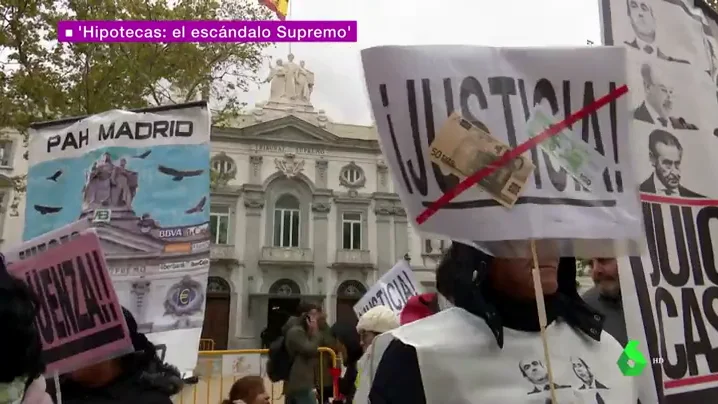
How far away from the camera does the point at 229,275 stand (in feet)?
75.6

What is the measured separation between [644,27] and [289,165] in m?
22.9

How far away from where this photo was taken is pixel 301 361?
244 inches

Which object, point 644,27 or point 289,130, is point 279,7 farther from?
point 644,27

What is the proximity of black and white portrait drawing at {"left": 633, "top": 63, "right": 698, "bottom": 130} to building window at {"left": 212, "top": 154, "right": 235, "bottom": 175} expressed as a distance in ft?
74.2

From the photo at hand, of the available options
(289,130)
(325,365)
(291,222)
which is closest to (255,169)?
(289,130)

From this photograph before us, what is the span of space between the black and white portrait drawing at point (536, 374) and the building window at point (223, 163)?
910 inches

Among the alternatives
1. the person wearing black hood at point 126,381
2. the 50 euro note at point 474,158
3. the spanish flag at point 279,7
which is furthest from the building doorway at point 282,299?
the 50 euro note at point 474,158

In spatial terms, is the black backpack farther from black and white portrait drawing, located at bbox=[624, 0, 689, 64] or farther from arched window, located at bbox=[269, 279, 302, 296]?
arched window, located at bbox=[269, 279, 302, 296]

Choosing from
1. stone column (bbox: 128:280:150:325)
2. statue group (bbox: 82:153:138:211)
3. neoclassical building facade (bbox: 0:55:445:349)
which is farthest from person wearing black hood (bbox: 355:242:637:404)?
neoclassical building facade (bbox: 0:55:445:349)

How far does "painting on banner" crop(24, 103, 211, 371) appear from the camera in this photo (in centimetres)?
396

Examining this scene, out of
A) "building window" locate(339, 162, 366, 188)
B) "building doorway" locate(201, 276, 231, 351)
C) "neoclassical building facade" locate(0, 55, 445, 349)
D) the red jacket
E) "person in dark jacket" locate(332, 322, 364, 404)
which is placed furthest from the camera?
"building window" locate(339, 162, 366, 188)

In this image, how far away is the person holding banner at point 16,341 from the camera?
1.34 metres

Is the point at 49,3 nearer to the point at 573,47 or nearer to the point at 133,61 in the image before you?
the point at 133,61

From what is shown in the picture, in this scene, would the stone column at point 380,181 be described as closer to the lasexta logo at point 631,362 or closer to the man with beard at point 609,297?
the man with beard at point 609,297
